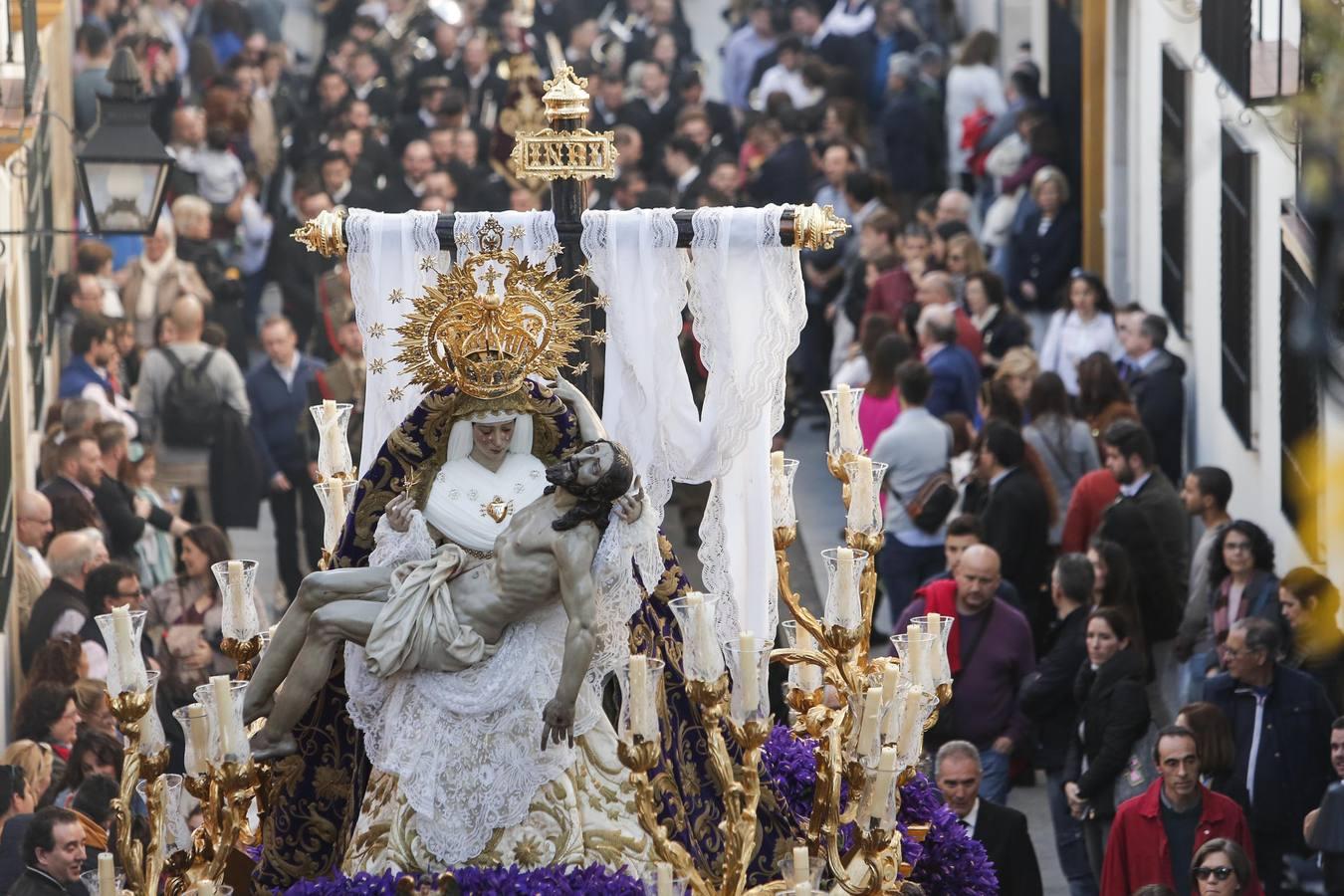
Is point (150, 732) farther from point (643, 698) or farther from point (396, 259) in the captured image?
point (396, 259)

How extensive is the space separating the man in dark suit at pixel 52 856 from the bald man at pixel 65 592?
2.95 metres

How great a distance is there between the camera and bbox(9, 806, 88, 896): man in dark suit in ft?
31.6

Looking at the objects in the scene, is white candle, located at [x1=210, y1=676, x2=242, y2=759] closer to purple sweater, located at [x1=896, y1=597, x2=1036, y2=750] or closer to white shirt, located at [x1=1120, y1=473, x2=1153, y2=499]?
purple sweater, located at [x1=896, y1=597, x2=1036, y2=750]

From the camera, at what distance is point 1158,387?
16109mm

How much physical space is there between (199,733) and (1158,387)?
8972mm

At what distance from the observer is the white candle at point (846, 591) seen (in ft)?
28.6

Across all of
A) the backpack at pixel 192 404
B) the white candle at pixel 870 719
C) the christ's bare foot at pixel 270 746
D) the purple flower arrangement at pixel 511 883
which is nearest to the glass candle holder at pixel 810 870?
the white candle at pixel 870 719

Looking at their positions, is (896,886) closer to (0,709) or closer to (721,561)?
(721,561)

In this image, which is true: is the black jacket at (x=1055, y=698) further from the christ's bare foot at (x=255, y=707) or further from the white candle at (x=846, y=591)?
the christ's bare foot at (x=255, y=707)

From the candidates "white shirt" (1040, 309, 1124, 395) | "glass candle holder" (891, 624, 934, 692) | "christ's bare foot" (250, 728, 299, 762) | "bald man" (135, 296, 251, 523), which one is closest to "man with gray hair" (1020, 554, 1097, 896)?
"glass candle holder" (891, 624, 934, 692)

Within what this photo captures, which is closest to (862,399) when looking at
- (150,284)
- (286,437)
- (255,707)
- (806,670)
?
(286,437)

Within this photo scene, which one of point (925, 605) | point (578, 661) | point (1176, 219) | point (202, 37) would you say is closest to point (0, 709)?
point (925, 605)

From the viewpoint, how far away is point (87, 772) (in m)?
A: 11.0

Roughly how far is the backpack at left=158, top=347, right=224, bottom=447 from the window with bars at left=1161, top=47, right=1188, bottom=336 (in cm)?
641
